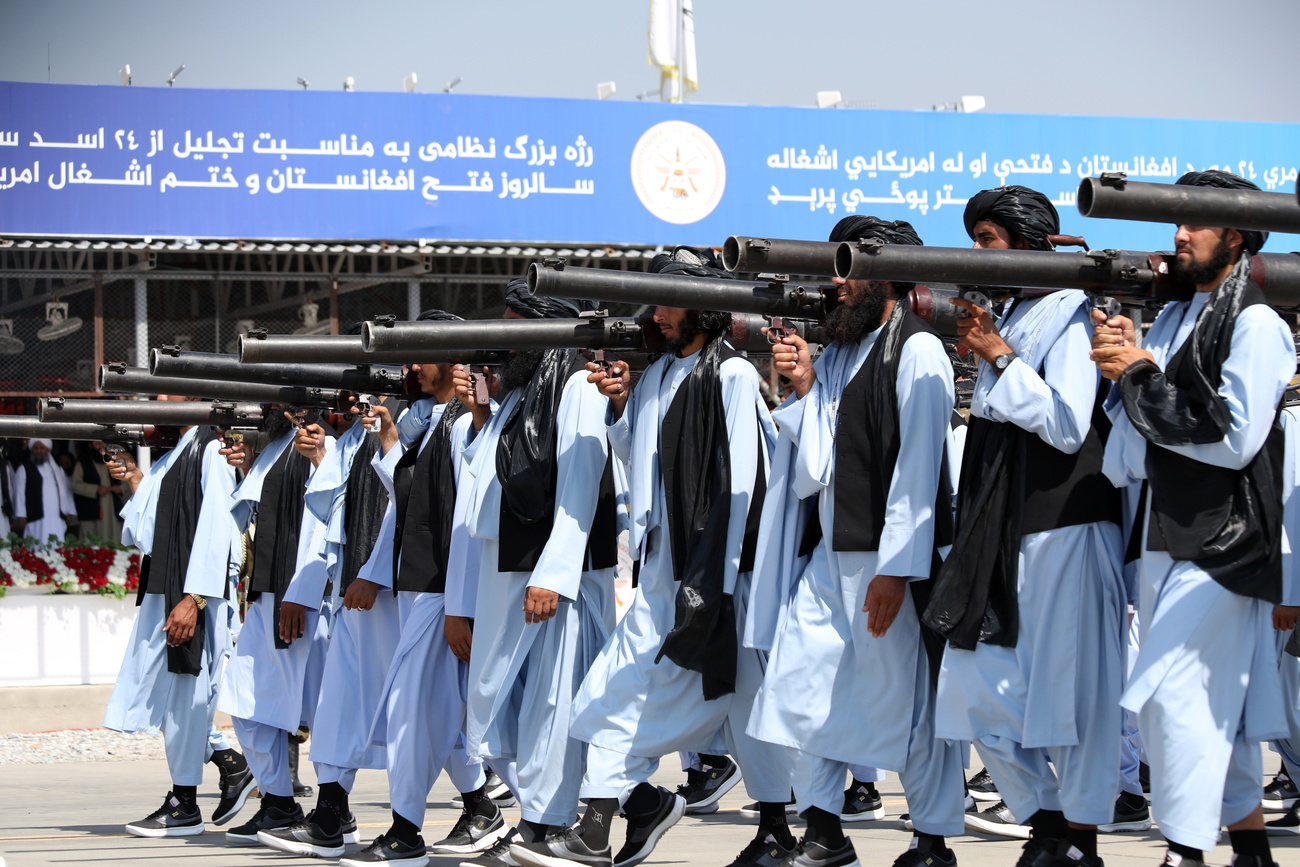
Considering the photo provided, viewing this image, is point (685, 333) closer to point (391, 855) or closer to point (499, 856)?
point (499, 856)

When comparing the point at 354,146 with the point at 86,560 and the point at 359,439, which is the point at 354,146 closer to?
the point at 86,560

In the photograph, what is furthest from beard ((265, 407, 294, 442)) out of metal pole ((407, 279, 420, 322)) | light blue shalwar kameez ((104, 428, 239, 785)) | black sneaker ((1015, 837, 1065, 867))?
metal pole ((407, 279, 420, 322))

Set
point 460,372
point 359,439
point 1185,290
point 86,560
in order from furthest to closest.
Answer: point 86,560, point 359,439, point 460,372, point 1185,290

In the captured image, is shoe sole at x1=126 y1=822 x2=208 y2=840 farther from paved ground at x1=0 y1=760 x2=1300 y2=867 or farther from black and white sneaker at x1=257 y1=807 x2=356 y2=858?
black and white sneaker at x1=257 y1=807 x2=356 y2=858

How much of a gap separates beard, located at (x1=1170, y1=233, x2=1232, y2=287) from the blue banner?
33.6 ft

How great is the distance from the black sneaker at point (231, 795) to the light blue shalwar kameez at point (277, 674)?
15cm

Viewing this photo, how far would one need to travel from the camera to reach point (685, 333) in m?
5.15

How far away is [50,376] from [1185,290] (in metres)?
11.6

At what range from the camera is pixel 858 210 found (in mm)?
14945

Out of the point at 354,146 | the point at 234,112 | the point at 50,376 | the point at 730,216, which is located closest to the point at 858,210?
the point at 730,216

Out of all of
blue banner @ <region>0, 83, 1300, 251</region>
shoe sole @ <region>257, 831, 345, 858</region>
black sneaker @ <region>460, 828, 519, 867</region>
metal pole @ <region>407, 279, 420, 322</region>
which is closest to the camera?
black sneaker @ <region>460, 828, 519, 867</region>

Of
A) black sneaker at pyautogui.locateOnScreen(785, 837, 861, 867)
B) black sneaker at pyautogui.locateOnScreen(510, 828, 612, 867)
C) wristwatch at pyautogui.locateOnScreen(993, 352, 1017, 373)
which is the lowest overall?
black sneaker at pyautogui.locateOnScreen(510, 828, 612, 867)

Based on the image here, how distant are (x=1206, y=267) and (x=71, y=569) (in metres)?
9.78

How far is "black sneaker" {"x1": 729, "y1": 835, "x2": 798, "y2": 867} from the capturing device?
4.72 metres
